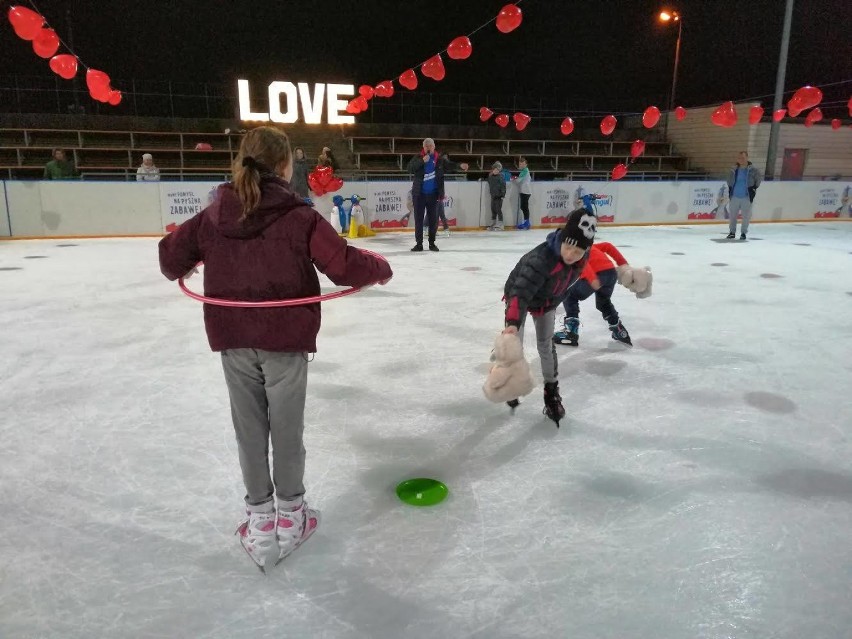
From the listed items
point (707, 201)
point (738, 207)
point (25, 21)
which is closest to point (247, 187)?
point (25, 21)

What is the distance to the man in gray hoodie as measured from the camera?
11453 mm

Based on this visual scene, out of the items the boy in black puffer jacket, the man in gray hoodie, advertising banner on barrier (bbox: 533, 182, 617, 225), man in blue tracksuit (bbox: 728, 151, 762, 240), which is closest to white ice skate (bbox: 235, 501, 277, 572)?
the boy in black puffer jacket

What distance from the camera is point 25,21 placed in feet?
22.4

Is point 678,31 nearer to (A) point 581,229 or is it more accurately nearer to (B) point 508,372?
(A) point 581,229

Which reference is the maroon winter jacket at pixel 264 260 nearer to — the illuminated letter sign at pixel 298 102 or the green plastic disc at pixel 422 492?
the green plastic disc at pixel 422 492

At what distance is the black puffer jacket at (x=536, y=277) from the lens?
2350mm

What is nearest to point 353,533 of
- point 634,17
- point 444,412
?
point 444,412

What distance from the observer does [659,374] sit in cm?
350

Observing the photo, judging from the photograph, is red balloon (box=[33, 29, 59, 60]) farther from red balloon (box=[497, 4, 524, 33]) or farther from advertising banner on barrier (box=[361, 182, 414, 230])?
red balloon (box=[497, 4, 524, 33])

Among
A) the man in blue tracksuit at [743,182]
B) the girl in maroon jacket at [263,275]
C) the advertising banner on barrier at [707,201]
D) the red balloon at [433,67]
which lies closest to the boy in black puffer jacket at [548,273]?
the girl in maroon jacket at [263,275]

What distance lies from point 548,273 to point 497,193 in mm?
9399

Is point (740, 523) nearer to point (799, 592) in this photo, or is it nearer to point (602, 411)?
point (799, 592)

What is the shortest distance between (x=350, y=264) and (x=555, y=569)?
1075 millimetres

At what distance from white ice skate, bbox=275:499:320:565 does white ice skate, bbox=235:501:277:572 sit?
27 mm
